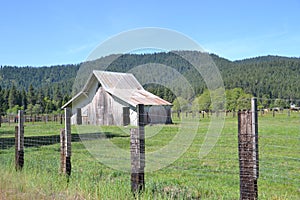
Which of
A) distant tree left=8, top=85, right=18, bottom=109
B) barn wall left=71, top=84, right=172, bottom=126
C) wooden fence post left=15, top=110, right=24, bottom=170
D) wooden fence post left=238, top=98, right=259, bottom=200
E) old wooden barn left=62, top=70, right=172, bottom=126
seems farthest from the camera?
distant tree left=8, top=85, right=18, bottom=109

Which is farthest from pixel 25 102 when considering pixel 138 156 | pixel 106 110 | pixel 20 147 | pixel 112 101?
pixel 138 156

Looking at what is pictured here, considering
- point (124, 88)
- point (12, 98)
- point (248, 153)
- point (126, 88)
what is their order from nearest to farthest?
1. point (248, 153)
2. point (126, 88)
3. point (124, 88)
4. point (12, 98)

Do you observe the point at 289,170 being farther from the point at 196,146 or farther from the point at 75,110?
the point at 75,110

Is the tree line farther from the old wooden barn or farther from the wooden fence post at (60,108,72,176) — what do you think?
the wooden fence post at (60,108,72,176)

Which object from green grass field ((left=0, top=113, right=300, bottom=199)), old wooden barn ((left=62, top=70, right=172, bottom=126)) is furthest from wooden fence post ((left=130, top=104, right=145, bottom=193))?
old wooden barn ((left=62, top=70, right=172, bottom=126))

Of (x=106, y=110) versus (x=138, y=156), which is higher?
(x=106, y=110)

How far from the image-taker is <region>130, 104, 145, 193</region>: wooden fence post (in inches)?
196

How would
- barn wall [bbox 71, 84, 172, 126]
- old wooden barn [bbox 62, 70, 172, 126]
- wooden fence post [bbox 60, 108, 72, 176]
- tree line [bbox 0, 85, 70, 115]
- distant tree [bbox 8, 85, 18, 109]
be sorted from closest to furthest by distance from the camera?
wooden fence post [bbox 60, 108, 72, 176], old wooden barn [bbox 62, 70, 172, 126], barn wall [bbox 71, 84, 172, 126], tree line [bbox 0, 85, 70, 115], distant tree [bbox 8, 85, 18, 109]

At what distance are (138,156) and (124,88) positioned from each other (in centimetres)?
2872

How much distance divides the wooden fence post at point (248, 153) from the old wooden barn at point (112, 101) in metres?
23.0

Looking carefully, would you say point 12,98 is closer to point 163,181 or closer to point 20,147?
point 20,147

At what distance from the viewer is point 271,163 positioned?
29.4 feet

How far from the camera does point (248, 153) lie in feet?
13.1

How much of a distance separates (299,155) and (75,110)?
25.9m
